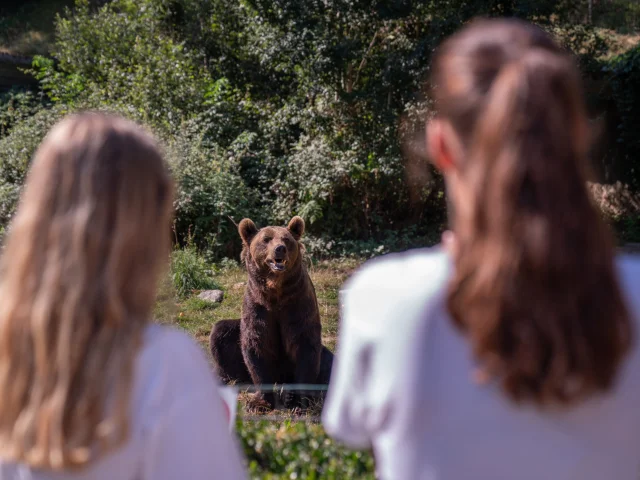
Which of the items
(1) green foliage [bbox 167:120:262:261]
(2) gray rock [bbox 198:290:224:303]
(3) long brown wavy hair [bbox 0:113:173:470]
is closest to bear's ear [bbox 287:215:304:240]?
(2) gray rock [bbox 198:290:224:303]

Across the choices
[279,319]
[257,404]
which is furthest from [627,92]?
[257,404]

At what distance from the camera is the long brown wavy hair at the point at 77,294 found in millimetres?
1311

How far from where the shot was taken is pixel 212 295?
1006 centimetres

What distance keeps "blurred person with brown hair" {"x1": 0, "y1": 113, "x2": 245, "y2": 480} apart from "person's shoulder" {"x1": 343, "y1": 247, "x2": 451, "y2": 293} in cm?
37

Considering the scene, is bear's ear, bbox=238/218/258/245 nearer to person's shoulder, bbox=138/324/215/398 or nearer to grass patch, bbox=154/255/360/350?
grass patch, bbox=154/255/360/350

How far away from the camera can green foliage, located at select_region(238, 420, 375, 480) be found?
2494 millimetres

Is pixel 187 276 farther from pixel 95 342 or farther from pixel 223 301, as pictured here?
pixel 95 342

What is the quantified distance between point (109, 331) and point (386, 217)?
12.5m

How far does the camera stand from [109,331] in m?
1.33

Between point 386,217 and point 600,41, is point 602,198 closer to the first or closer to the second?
point 600,41

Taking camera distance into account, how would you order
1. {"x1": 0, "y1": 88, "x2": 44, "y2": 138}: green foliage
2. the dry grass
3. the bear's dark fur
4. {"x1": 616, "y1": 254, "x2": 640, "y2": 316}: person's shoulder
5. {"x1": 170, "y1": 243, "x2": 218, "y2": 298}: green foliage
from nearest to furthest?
1. {"x1": 616, "y1": 254, "x2": 640, "y2": 316}: person's shoulder
2. the bear's dark fur
3. the dry grass
4. {"x1": 170, "y1": 243, "x2": 218, "y2": 298}: green foliage
5. {"x1": 0, "y1": 88, "x2": 44, "y2": 138}: green foliage

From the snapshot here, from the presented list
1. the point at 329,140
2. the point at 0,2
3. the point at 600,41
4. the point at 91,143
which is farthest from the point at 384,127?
the point at 0,2

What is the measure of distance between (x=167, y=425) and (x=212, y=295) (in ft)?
29.0

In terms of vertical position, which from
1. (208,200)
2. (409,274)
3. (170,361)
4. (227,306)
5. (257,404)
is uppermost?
(208,200)
